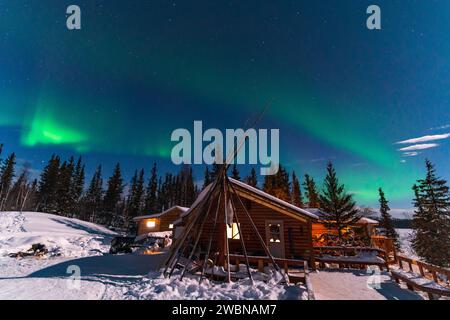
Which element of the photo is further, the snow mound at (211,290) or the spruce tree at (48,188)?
the spruce tree at (48,188)

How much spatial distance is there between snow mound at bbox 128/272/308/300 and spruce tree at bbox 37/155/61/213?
55.1 metres

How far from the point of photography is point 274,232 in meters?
13.7

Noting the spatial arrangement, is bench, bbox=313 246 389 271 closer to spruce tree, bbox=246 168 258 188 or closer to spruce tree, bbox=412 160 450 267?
spruce tree, bbox=412 160 450 267

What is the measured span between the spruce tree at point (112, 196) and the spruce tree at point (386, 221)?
60.9 meters

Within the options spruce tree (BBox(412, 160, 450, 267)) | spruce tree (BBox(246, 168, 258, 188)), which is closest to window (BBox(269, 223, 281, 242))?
spruce tree (BBox(412, 160, 450, 267))

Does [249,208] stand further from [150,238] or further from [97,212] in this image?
[97,212]

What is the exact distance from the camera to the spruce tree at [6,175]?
158 feet

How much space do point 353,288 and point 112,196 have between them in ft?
195

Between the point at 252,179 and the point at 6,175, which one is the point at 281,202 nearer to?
the point at 252,179

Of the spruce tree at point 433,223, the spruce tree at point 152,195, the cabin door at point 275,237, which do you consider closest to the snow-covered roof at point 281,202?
the cabin door at point 275,237

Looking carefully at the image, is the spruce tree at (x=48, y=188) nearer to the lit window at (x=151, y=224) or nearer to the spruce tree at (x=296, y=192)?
the lit window at (x=151, y=224)
